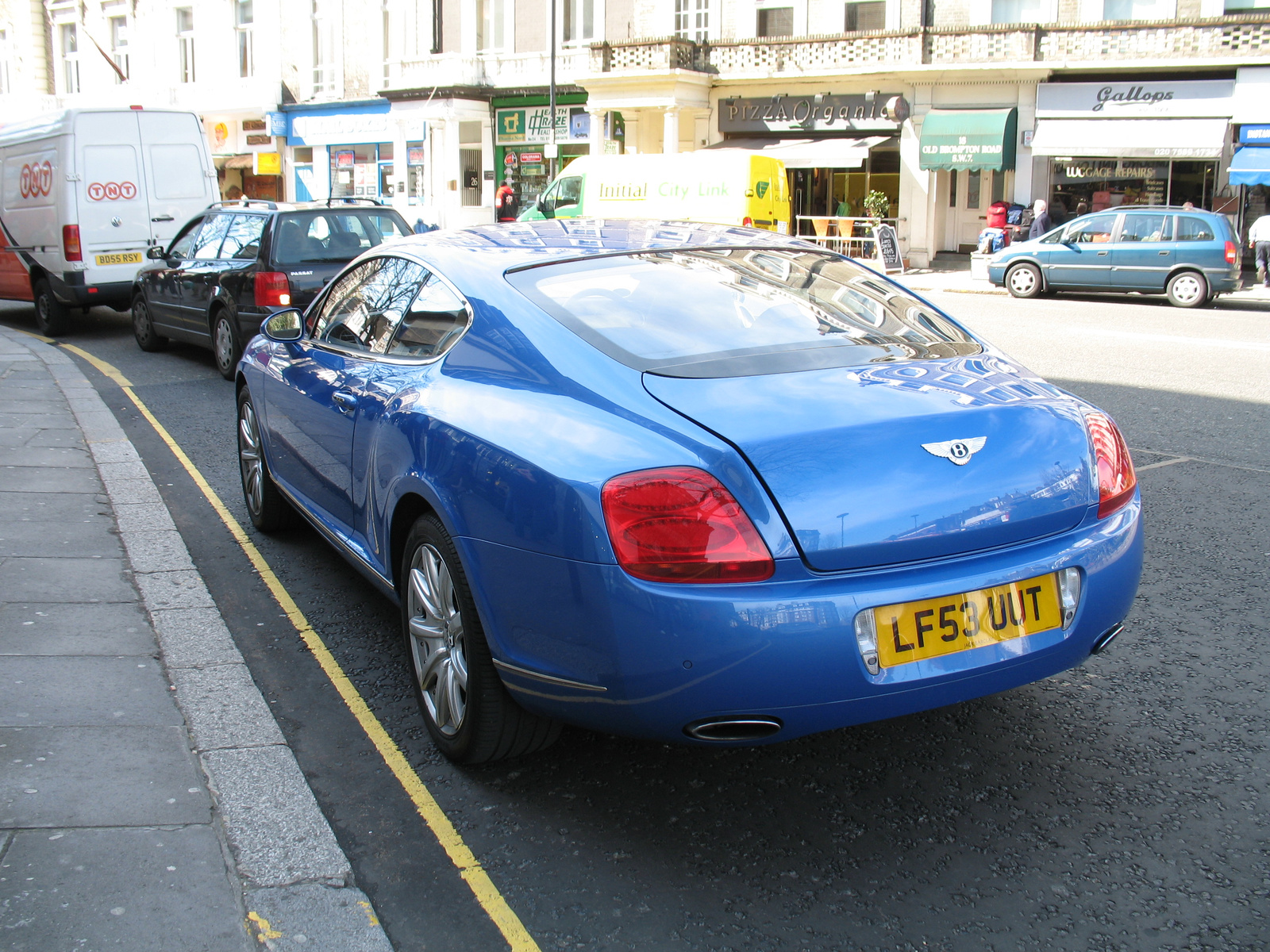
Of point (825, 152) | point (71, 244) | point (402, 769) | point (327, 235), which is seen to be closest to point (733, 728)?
point (402, 769)

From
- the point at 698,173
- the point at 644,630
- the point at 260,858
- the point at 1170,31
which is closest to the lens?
the point at 644,630

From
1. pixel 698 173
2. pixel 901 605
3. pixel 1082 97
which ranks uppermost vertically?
pixel 1082 97

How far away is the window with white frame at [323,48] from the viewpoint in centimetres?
4138

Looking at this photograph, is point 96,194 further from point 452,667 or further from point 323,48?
point 323,48

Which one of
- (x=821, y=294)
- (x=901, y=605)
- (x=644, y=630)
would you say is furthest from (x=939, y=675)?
(x=821, y=294)

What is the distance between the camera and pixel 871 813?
10.3ft

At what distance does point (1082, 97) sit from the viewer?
2717 cm

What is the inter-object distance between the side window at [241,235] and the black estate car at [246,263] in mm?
11

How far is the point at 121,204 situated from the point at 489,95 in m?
24.9

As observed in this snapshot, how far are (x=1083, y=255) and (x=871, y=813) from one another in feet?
62.6

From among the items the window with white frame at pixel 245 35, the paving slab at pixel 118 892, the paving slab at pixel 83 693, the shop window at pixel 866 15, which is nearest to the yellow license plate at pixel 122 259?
the paving slab at pixel 83 693

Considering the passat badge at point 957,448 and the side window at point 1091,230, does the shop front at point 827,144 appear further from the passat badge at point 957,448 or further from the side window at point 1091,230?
the passat badge at point 957,448

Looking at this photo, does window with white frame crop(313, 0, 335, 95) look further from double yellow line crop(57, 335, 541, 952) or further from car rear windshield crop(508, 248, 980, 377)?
car rear windshield crop(508, 248, 980, 377)

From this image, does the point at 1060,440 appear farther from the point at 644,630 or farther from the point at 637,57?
the point at 637,57
